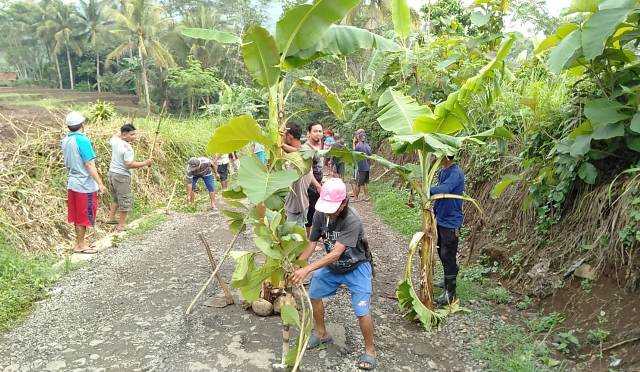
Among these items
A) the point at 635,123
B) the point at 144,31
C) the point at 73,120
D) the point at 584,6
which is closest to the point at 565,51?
the point at 584,6

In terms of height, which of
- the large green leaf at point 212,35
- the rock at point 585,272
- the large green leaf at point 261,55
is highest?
the large green leaf at point 212,35

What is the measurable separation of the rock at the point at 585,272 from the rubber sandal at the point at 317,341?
2352mm

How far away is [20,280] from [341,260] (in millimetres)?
3532

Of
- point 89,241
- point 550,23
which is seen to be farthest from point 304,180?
point 550,23

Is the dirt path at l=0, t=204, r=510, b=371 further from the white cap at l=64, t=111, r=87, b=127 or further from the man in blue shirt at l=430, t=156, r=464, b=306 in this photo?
the white cap at l=64, t=111, r=87, b=127

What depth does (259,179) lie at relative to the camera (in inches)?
127

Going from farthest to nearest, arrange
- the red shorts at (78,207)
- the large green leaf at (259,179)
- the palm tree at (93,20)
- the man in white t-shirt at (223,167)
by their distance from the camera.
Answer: the palm tree at (93,20) < the man in white t-shirt at (223,167) < the red shorts at (78,207) < the large green leaf at (259,179)

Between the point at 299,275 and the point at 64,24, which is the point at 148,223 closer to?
the point at 299,275

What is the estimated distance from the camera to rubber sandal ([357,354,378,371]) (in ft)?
11.5

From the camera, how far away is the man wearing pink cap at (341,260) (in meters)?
3.41

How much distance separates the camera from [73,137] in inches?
221

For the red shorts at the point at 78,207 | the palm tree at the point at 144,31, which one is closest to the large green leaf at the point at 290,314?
the red shorts at the point at 78,207

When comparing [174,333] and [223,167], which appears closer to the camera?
[174,333]

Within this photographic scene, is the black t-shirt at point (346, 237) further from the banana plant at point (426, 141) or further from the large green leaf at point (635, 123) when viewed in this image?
the large green leaf at point (635, 123)
